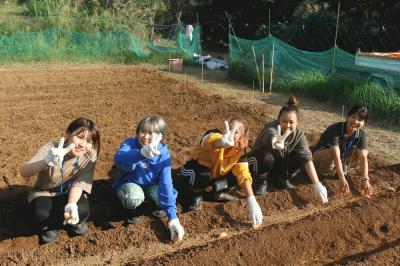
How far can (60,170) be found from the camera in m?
2.87

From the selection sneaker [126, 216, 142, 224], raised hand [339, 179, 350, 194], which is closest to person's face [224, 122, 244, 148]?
sneaker [126, 216, 142, 224]

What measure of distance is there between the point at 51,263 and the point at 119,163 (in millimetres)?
761

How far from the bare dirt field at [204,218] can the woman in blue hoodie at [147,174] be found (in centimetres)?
20

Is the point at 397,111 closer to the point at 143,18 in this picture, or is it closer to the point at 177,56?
the point at 177,56

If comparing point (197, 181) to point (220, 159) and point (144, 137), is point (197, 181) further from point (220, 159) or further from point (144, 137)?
point (144, 137)

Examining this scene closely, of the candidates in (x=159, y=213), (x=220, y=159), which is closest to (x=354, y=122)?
(x=220, y=159)

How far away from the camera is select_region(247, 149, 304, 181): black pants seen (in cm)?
365

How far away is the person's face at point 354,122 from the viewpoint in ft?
12.4

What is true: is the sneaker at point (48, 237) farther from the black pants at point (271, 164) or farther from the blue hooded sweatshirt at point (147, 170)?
the black pants at point (271, 164)

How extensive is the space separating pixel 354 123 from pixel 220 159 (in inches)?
52.2

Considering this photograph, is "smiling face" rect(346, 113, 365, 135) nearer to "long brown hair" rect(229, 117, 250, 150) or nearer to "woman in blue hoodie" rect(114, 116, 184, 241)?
"long brown hair" rect(229, 117, 250, 150)

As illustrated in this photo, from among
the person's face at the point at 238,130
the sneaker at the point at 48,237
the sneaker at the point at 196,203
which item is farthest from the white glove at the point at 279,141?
the sneaker at the point at 48,237

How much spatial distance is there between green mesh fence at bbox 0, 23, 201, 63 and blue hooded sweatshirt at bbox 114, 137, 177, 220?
9.20m

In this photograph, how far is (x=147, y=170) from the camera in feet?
10.1
